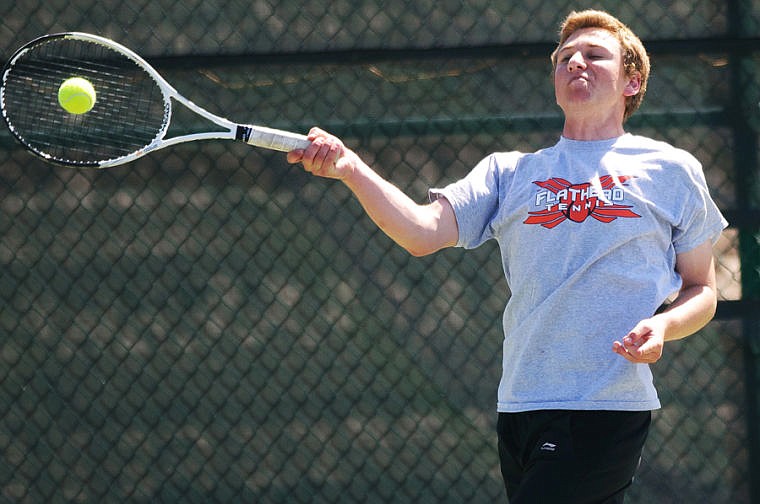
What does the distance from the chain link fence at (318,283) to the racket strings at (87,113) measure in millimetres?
144

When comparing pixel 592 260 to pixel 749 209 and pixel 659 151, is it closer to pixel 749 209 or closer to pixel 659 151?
pixel 659 151

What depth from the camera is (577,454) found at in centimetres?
196

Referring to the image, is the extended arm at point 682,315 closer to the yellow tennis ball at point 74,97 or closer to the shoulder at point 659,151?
the shoulder at point 659,151

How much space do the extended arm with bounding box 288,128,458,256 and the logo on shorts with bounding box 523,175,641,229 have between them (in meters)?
0.18

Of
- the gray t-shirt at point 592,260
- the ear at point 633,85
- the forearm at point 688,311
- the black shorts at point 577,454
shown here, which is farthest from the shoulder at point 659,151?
the black shorts at point 577,454

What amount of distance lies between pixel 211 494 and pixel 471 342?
0.93 metres

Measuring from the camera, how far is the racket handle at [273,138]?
2.04 m

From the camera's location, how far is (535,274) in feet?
6.63

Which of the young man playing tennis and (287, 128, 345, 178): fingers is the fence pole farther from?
(287, 128, 345, 178): fingers

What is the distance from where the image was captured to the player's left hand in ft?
5.94

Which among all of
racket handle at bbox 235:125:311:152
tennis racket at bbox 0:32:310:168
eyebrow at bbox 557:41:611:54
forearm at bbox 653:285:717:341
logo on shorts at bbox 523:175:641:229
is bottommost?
forearm at bbox 653:285:717:341

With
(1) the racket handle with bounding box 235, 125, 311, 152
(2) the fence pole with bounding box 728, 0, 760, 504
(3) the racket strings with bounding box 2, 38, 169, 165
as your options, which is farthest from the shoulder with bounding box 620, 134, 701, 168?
(3) the racket strings with bounding box 2, 38, 169, 165

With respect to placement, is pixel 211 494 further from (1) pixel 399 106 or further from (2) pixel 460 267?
(1) pixel 399 106

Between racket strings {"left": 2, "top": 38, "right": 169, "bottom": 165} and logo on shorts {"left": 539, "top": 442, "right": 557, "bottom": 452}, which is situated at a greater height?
racket strings {"left": 2, "top": 38, "right": 169, "bottom": 165}
